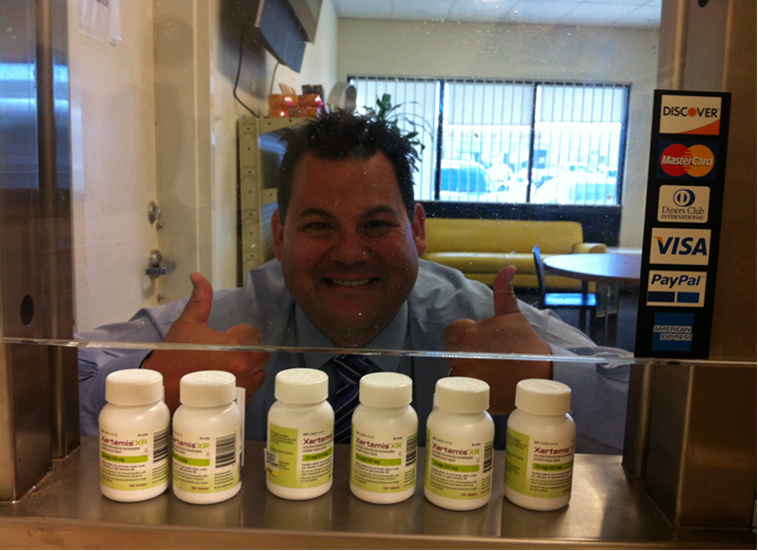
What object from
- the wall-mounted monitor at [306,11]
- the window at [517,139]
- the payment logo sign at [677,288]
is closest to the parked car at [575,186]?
the window at [517,139]

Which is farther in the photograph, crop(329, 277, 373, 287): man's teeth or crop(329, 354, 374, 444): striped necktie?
crop(329, 354, 374, 444): striped necktie

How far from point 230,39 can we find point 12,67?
0.24 meters

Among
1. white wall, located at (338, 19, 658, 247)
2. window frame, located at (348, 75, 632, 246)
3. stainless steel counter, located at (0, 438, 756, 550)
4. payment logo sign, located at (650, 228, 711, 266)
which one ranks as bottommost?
stainless steel counter, located at (0, 438, 756, 550)

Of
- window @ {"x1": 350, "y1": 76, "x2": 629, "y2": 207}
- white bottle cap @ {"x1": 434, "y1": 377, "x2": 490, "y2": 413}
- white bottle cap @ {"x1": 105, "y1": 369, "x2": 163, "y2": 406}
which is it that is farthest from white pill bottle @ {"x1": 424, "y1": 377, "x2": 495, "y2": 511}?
white bottle cap @ {"x1": 105, "y1": 369, "x2": 163, "y2": 406}

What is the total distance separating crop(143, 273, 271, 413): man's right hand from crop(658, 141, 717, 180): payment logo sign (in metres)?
0.49

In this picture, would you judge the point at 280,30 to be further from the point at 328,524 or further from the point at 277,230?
the point at 328,524

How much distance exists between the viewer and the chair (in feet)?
2.08

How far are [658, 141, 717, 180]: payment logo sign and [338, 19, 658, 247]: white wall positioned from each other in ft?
0.06

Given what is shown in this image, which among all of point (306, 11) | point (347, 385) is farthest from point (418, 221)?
point (347, 385)

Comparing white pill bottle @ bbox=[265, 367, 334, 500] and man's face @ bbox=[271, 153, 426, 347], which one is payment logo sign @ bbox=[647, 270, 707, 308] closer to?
man's face @ bbox=[271, 153, 426, 347]

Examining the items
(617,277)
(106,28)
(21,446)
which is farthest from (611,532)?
(106,28)

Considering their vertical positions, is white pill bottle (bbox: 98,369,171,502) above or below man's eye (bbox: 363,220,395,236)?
below

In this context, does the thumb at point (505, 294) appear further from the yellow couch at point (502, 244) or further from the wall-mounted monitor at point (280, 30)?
the wall-mounted monitor at point (280, 30)

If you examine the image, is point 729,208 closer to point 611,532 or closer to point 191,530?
point 611,532
